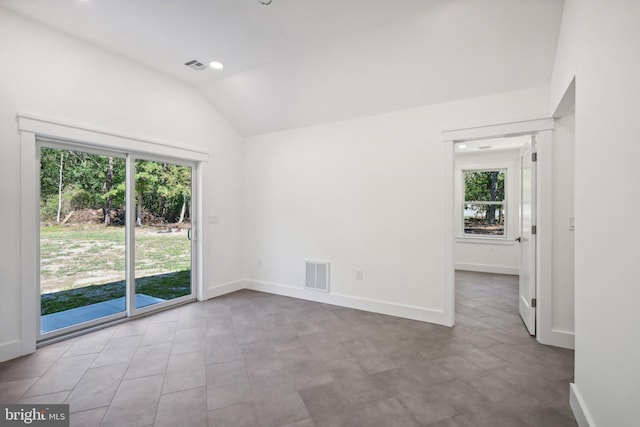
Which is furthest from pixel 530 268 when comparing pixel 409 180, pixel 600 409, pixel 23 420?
pixel 23 420

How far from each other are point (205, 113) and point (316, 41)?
2.16 m

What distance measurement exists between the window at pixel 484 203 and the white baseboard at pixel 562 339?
4134 millimetres

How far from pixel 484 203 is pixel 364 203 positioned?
4.27 meters

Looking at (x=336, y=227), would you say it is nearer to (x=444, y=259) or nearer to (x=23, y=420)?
(x=444, y=259)

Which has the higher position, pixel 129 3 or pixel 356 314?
pixel 129 3

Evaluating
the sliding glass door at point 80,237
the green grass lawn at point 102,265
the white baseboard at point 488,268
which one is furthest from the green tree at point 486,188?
the sliding glass door at point 80,237

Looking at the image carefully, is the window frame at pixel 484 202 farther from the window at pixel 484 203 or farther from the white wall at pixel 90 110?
the white wall at pixel 90 110

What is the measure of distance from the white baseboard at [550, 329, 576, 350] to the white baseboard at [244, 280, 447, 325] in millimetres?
989

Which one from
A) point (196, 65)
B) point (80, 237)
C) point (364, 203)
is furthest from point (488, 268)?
point (80, 237)

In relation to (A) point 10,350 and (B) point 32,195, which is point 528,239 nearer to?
(B) point 32,195

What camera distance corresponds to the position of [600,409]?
158cm

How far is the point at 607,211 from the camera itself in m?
1.52

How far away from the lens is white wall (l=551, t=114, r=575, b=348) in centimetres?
288

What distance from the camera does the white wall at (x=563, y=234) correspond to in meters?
2.88
